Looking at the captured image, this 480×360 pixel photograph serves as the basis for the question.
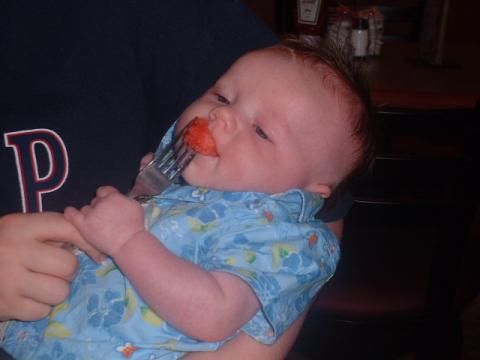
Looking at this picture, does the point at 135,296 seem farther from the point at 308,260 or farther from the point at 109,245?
the point at 308,260

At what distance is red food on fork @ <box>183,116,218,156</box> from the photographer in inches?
29.2

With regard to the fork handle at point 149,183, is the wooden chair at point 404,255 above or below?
below

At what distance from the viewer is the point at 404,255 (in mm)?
1400

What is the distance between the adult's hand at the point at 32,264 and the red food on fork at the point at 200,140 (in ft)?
0.71

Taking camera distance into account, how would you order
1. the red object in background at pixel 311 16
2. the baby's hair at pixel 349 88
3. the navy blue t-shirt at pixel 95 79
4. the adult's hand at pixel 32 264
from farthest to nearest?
the red object in background at pixel 311 16 → the baby's hair at pixel 349 88 → the navy blue t-shirt at pixel 95 79 → the adult's hand at pixel 32 264

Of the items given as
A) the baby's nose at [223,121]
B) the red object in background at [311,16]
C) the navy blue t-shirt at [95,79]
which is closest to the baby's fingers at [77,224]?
the navy blue t-shirt at [95,79]

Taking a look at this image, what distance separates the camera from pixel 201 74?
875mm

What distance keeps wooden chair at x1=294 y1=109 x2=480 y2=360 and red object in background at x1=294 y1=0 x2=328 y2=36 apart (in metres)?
0.86

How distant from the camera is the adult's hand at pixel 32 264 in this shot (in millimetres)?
592

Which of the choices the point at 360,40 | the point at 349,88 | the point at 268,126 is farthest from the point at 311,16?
the point at 268,126

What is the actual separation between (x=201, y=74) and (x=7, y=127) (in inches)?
13.2

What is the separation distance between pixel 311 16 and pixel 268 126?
1.49 meters

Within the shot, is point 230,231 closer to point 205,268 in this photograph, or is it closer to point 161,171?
point 205,268

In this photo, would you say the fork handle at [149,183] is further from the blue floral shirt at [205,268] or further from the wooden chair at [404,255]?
the wooden chair at [404,255]
